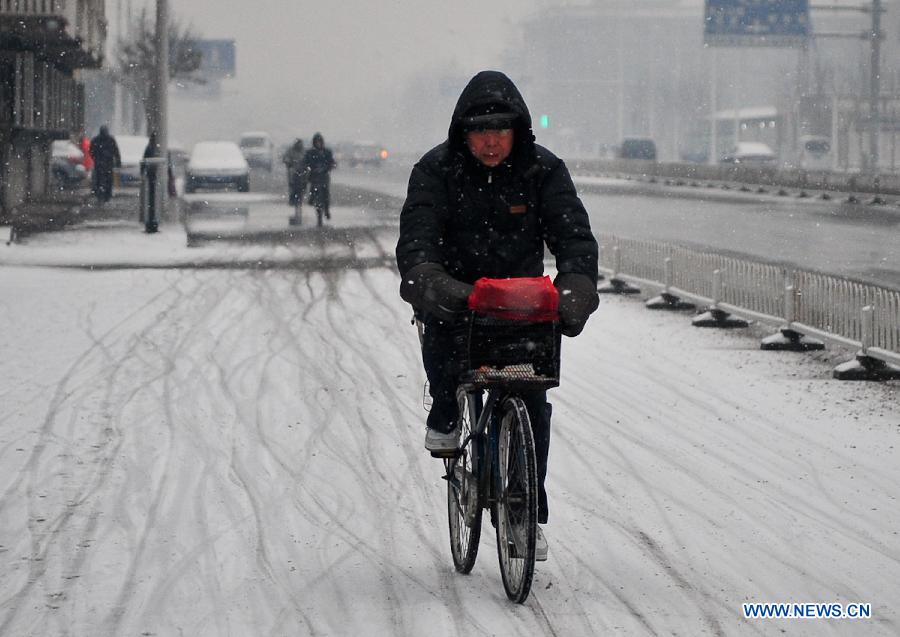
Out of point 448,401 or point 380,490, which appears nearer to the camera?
point 448,401

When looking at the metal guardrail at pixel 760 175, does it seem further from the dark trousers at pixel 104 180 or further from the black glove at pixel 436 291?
the black glove at pixel 436 291

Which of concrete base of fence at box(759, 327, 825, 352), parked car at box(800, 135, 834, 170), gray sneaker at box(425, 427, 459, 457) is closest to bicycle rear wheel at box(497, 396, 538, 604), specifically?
gray sneaker at box(425, 427, 459, 457)

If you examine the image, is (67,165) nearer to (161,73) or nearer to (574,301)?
(161,73)

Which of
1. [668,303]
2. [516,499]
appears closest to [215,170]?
[668,303]

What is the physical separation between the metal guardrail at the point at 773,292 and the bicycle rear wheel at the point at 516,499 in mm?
6176

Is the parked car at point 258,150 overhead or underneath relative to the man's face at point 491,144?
overhead

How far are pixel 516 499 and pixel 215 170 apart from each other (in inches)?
1443

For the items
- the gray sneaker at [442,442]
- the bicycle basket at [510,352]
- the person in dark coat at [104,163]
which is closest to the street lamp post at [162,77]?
the person in dark coat at [104,163]

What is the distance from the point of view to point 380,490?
23.7 feet

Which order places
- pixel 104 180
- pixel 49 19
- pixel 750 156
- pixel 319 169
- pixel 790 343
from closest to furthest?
pixel 790 343 < pixel 49 19 < pixel 319 169 < pixel 104 180 < pixel 750 156

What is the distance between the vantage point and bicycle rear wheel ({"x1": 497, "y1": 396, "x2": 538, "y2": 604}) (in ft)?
16.4

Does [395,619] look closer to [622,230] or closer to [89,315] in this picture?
[89,315]

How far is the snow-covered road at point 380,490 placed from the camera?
5309 millimetres

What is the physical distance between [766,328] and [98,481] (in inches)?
337
